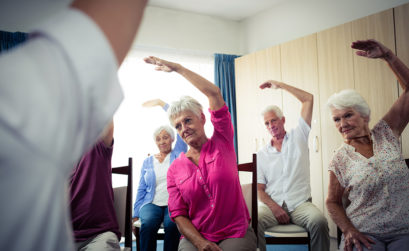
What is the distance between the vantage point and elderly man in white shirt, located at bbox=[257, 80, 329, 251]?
8.13ft

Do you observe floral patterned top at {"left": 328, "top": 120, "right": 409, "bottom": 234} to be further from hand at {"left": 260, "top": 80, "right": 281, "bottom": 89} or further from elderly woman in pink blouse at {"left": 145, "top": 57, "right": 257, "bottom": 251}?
hand at {"left": 260, "top": 80, "right": 281, "bottom": 89}

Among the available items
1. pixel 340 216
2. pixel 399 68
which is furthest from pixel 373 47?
pixel 340 216

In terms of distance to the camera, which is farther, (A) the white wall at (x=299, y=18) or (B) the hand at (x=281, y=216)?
(A) the white wall at (x=299, y=18)

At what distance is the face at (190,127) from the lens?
1824 mm

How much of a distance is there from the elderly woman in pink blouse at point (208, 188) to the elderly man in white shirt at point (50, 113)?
57.1 inches

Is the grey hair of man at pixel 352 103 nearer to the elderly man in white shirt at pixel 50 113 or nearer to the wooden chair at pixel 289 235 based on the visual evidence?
the wooden chair at pixel 289 235

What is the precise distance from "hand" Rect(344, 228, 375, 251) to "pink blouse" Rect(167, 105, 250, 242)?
52cm

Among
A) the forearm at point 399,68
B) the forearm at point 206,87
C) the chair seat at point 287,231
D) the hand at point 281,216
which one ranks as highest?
the forearm at point 399,68

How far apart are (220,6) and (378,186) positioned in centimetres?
397

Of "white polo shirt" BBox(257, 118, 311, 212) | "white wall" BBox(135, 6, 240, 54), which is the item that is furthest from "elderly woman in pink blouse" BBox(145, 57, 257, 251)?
"white wall" BBox(135, 6, 240, 54)

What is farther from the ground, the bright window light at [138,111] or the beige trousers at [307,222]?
the bright window light at [138,111]

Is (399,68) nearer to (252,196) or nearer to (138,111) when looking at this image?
(252,196)

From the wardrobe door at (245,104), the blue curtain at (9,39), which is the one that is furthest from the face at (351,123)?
the blue curtain at (9,39)

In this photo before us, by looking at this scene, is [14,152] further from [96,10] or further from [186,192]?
[186,192]
